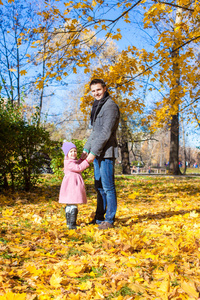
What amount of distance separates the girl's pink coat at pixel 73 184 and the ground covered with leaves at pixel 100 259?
42cm

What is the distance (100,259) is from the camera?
8.48 ft

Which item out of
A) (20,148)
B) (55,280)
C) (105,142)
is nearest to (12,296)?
(55,280)

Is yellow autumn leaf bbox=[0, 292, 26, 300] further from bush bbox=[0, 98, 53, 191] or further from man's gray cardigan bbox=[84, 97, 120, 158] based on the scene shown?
bush bbox=[0, 98, 53, 191]

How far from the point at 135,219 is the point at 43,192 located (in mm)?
3751

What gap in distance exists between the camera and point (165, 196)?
730 centimetres

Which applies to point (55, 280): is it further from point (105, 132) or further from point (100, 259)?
point (105, 132)

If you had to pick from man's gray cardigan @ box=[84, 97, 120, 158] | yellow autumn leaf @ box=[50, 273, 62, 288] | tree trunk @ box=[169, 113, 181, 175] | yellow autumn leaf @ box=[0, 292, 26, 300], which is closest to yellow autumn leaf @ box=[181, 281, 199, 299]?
yellow autumn leaf @ box=[50, 273, 62, 288]

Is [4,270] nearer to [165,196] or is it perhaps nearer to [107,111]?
[107,111]

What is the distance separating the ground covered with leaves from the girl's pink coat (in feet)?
1.38

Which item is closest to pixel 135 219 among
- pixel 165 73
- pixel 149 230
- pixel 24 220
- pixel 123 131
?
pixel 149 230

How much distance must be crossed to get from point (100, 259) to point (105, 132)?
1.53 metres

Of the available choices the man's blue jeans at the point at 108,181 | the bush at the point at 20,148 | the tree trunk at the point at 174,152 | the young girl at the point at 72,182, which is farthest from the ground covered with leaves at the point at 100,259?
the tree trunk at the point at 174,152

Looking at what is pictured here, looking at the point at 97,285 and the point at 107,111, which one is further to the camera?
the point at 107,111

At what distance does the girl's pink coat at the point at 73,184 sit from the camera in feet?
11.6
